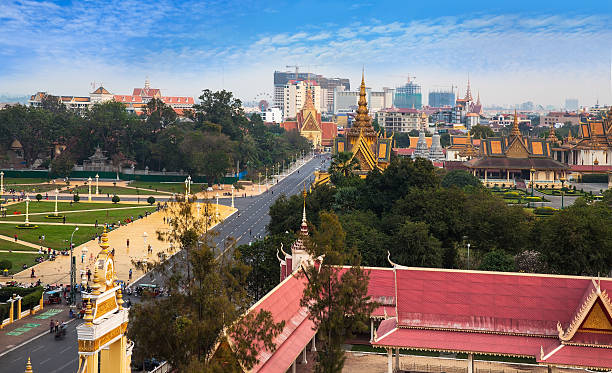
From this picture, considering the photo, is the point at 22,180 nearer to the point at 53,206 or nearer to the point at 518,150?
the point at 53,206

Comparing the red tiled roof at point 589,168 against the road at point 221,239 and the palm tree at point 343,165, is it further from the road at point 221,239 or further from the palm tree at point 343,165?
the palm tree at point 343,165

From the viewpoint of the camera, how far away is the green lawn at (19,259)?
2141 inches

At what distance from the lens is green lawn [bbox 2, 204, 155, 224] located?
7550 centimetres

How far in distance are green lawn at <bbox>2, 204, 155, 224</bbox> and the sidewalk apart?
3133cm

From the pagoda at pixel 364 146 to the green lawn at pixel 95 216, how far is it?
23959 mm

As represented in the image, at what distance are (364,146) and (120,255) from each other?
30623mm

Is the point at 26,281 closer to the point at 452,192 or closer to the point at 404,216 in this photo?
the point at 404,216

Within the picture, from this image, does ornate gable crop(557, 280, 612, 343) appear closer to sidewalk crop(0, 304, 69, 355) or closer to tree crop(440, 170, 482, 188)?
sidewalk crop(0, 304, 69, 355)

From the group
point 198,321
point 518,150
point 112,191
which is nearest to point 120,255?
point 198,321

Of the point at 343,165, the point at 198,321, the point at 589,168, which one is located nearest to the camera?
the point at 198,321

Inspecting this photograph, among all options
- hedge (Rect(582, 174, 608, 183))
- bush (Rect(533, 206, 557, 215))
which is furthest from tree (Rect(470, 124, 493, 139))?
bush (Rect(533, 206, 557, 215))

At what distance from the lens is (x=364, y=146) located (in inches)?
3164

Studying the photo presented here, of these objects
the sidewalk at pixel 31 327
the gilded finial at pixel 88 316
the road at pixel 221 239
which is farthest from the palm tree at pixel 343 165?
the gilded finial at pixel 88 316

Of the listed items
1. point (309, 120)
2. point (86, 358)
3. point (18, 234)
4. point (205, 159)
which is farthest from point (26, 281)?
point (309, 120)
